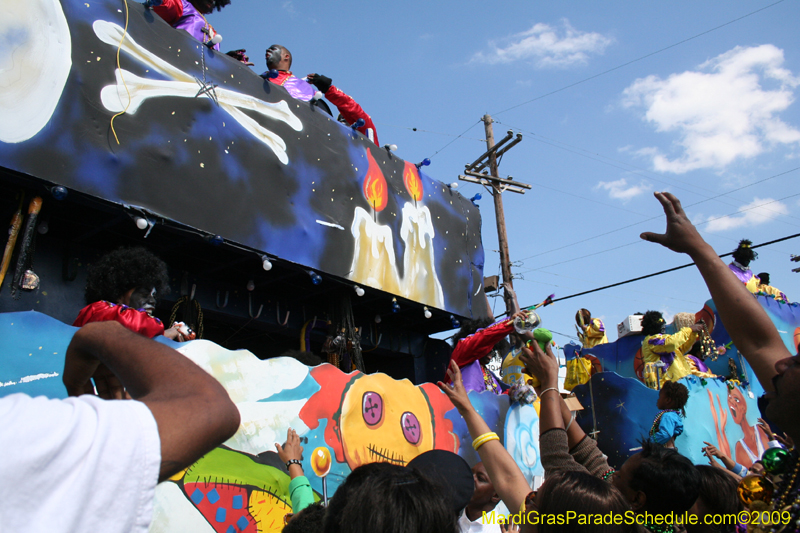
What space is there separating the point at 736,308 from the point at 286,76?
592 cm

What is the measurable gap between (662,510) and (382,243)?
4682 millimetres

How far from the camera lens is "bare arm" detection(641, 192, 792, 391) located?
64.6 inches

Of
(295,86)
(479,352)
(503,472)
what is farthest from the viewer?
(295,86)

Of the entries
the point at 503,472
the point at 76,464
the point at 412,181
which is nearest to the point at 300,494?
the point at 503,472

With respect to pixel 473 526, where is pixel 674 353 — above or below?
above

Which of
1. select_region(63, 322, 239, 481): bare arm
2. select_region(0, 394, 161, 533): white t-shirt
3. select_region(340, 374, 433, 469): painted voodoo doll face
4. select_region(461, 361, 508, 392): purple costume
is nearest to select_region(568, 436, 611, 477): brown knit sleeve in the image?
select_region(340, 374, 433, 469): painted voodoo doll face

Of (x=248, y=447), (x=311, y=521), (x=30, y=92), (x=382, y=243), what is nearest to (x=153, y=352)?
(x=311, y=521)

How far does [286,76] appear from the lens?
6613 millimetres

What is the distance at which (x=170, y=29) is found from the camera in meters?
5.10

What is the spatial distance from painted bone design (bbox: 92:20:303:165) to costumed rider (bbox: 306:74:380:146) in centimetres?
106

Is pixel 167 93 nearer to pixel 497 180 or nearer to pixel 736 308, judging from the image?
pixel 736 308

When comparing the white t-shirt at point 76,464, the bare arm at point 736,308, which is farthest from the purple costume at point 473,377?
the white t-shirt at point 76,464

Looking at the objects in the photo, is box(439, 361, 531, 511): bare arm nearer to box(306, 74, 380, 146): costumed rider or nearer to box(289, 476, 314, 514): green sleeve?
box(289, 476, 314, 514): green sleeve

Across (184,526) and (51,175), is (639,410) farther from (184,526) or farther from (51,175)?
(51,175)
